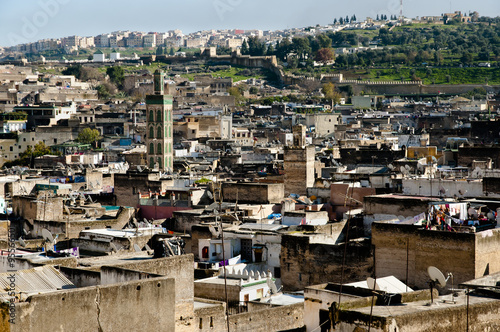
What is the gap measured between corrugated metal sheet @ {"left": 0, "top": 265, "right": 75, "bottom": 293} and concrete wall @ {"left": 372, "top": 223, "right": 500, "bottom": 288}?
6.10 m

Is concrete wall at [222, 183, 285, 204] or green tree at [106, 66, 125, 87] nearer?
concrete wall at [222, 183, 285, 204]

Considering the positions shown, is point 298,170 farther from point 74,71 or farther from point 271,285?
point 74,71

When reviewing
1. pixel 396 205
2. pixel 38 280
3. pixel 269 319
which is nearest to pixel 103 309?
pixel 38 280

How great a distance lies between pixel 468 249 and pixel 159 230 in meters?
7.57

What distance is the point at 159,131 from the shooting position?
36.0 meters

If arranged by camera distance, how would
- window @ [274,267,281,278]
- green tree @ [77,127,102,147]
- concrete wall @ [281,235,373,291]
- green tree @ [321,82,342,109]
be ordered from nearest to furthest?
concrete wall @ [281,235,373,291] → window @ [274,267,281,278] → green tree @ [77,127,102,147] → green tree @ [321,82,342,109]

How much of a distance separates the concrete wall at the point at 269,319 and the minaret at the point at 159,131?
2250cm

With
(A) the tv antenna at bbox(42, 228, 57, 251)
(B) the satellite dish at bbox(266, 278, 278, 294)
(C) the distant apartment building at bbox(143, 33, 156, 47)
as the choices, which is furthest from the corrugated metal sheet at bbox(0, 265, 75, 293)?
(C) the distant apartment building at bbox(143, 33, 156, 47)

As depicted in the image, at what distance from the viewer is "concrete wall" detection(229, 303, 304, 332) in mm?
12261

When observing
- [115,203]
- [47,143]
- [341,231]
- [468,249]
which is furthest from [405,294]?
[47,143]

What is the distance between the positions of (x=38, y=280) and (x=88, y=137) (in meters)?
43.9

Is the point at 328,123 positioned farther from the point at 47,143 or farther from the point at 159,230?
the point at 159,230

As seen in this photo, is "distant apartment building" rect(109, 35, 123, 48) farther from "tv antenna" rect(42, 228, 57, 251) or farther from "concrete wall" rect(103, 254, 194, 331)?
"concrete wall" rect(103, 254, 194, 331)

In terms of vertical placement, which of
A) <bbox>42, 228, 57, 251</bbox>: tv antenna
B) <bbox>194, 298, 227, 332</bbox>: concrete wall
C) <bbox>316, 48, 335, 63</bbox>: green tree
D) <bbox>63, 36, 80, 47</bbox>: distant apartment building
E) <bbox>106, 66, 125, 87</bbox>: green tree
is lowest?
<bbox>194, 298, 227, 332</bbox>: concrete wall
